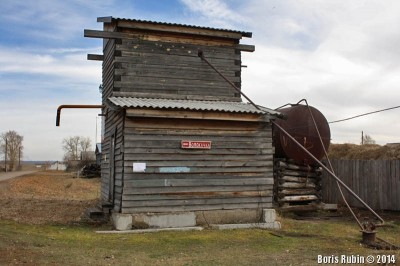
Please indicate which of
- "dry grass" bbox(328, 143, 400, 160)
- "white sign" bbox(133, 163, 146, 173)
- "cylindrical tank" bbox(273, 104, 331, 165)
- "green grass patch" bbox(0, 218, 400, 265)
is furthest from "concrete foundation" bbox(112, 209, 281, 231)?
"dry grass" bbox(328, 143, 400, 160)

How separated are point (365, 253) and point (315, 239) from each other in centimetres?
225

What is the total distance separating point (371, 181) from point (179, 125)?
31.2ft

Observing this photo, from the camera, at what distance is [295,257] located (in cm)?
967

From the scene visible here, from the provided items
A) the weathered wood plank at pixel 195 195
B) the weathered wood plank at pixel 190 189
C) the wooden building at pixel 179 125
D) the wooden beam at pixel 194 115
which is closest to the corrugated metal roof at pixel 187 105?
the wooden building at pixel 179 125

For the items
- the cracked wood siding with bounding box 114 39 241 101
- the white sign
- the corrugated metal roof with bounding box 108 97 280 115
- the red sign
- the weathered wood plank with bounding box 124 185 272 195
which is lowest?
the weathered wood plank with bounding box 124 185 272 195

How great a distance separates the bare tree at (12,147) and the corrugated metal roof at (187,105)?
96840mm

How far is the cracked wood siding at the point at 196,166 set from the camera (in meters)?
13.5

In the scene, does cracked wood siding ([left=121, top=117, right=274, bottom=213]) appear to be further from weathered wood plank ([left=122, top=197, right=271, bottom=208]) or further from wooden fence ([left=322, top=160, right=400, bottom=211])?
wooden fence ([left=322, top=160, right=400, bottom=211])

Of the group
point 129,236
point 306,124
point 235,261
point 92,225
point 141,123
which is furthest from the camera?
point 306,124

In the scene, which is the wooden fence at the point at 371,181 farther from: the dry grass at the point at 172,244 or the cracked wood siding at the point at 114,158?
the cracked wood siding at the point at 114,158

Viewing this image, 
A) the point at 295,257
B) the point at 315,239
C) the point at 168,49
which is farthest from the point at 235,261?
the point at 168,49

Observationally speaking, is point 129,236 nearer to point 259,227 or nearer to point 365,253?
point 259,227

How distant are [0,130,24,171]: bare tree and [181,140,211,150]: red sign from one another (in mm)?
97885

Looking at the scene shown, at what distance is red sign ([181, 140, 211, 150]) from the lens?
551 inches
